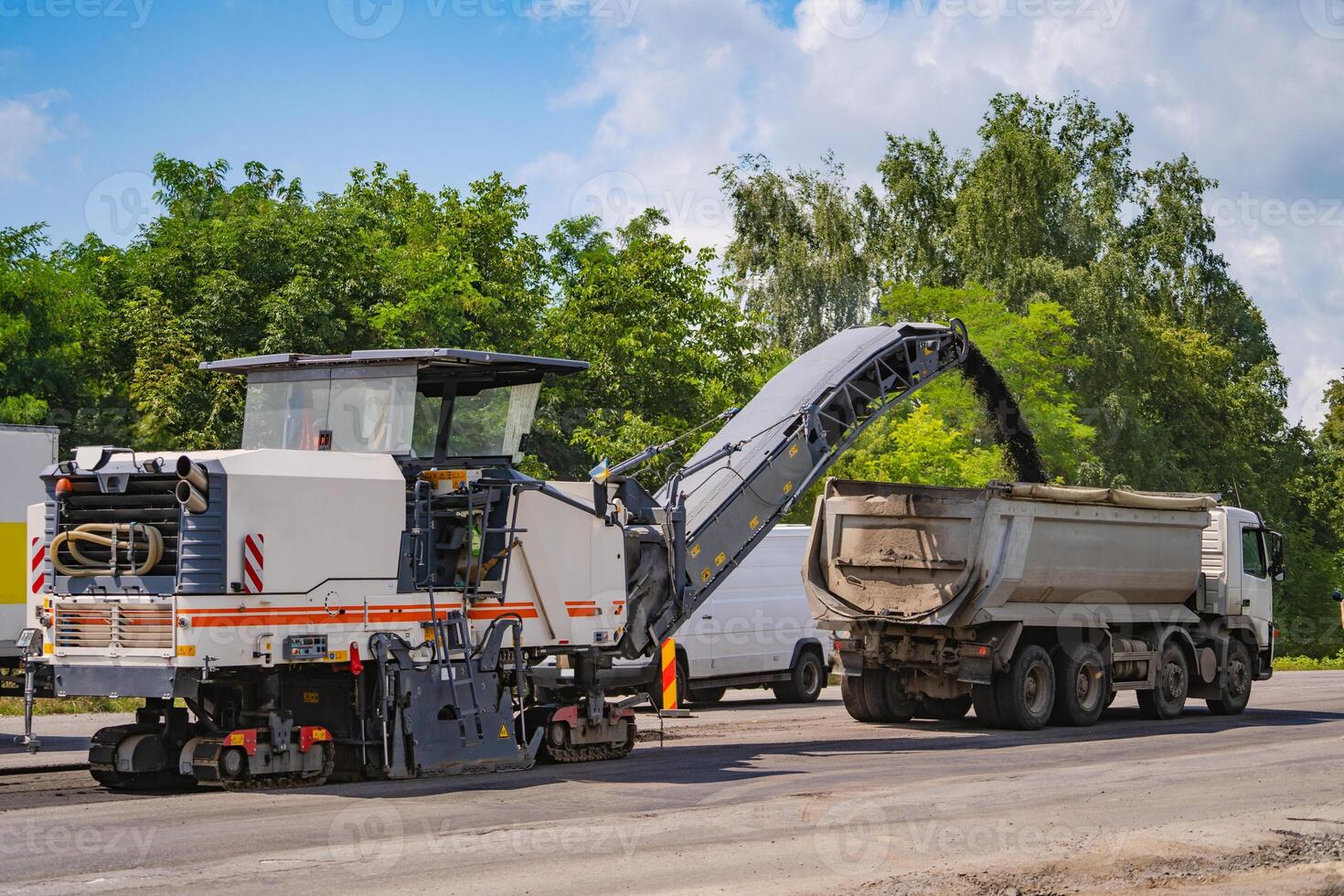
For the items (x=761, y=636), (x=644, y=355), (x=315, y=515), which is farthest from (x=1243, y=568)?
(x=644, y=355)

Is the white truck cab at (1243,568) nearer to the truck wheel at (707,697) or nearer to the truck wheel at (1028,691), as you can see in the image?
the truck wheel at (1028,691)

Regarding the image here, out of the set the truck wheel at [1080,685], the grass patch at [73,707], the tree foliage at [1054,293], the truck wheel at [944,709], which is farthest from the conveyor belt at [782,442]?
the tree foliage at [1054,293]

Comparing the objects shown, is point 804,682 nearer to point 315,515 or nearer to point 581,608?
point 581,608

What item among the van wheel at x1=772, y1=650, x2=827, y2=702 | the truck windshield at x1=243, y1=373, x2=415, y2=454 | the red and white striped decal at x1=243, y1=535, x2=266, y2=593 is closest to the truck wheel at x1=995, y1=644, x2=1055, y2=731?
the van wheel at x1=772, y1=650, x2=827, y2=702

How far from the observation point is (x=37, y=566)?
13.1 m

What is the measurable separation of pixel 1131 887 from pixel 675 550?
7722 mm

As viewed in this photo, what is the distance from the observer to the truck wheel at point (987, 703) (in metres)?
18.3

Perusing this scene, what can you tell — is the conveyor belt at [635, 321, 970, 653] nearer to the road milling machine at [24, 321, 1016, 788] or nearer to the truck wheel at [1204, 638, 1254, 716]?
the road milling machine at [24, 321, 1016, 788]

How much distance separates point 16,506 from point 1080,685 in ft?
42.1

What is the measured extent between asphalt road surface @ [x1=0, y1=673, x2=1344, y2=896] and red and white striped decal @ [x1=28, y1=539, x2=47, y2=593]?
5.71 ft

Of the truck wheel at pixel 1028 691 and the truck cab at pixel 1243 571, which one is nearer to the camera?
the truck wheel at pixel 1028 691

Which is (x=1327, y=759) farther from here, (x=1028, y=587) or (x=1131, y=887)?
(x=1131, y=887)

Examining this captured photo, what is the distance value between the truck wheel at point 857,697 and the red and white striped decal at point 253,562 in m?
9.60

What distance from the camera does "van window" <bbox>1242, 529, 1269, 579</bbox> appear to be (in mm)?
22047
